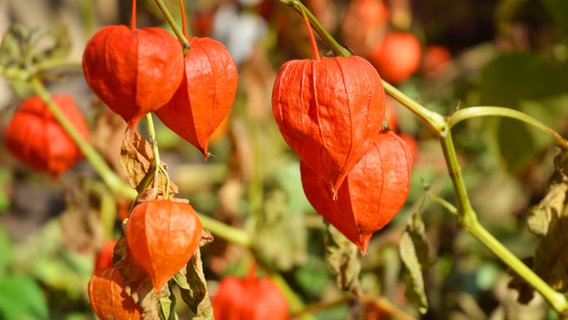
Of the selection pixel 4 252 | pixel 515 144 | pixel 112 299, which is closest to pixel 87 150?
pixel 4 252

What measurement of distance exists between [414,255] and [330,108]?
237 millimetres

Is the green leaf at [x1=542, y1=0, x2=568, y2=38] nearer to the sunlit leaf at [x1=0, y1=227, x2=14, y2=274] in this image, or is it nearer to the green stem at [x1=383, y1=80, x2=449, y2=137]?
the green stem at [x1=383, y1=80, x2=449, y2=137]

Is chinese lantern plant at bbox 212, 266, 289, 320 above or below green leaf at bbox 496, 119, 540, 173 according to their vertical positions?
below

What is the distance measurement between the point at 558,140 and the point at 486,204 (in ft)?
3.43

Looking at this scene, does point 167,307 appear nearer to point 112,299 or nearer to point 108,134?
point 112,299

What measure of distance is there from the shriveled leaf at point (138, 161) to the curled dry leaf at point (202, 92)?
0.04 meters

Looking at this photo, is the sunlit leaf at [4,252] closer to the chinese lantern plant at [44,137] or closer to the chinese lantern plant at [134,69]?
the chinese lantern plant at [44,137]

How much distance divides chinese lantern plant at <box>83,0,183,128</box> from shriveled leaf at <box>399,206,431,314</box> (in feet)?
1.00

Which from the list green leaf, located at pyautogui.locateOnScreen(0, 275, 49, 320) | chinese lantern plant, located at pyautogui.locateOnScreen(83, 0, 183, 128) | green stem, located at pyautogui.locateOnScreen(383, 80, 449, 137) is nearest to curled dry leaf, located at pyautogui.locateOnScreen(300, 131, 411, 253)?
green stem, located at pyautogui.locateOnScreen(383, 80, 449, 137)

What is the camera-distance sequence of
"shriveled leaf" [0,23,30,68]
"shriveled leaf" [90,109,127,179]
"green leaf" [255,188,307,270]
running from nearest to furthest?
"shriveled leaf" [0,23,30,68] → "shriveled leaf" [90,109,127,179] → "green leaf" [255,188,307,270]

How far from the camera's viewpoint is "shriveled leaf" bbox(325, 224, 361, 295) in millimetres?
795

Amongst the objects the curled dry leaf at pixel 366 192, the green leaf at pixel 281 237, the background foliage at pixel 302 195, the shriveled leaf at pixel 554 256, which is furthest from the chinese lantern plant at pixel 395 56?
the curled dry leaf at pixel 366 192

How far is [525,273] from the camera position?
77 centimetres

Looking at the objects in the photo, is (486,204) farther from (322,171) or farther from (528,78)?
(322,171)
